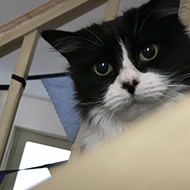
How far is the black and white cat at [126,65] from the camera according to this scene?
77 centimetres

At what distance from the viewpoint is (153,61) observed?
31.3 inches

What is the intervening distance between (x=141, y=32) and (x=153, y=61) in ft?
0.39

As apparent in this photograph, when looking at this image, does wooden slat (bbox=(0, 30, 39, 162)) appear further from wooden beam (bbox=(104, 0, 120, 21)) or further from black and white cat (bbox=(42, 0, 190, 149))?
wooden beam (bbox=(104, 0, 120, 21))

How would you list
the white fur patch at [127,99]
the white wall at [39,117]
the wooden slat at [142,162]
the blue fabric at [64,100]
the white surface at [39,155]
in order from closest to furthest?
the wooden slat at [142,162] < the white fur patch at [127,99] < the blue fabric at [64,100] < the white surface at [39,155] < the white wall at [39,117]

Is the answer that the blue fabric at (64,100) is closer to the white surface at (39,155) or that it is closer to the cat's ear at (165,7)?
the cat's ear at (165,7)

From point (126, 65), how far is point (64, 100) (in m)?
0.39

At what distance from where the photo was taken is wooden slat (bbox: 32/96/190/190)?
0.50ft

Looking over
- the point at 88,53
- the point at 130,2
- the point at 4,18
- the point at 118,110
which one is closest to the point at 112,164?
the point at 118,110

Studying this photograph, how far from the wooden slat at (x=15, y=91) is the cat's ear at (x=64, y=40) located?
61 millimetres

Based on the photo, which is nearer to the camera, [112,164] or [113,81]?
[112,164]

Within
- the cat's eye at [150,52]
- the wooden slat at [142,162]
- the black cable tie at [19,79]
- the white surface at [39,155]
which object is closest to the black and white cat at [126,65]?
the cat's eye at [150,52]

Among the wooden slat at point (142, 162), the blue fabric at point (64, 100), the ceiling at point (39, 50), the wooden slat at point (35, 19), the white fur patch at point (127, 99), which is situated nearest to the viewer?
the wooden slat at point (142, 162)

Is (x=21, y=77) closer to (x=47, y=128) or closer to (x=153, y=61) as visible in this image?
(x=153, y=61)

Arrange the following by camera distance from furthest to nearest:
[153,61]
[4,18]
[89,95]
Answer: [4,18] → [89,95] → [153,61]
